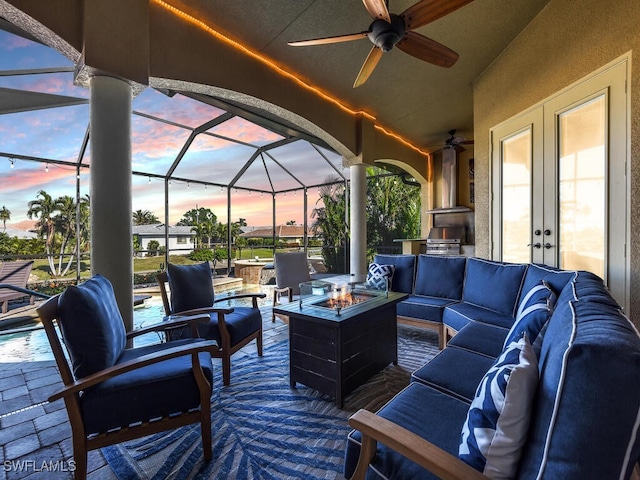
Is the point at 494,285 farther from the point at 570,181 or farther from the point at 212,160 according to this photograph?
the point at 212,160

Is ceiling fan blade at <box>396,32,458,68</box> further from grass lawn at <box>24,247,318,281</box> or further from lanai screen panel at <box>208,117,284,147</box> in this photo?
grass lawn at <box>24,247,318,281</box>

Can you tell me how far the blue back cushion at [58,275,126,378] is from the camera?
4.86 ft

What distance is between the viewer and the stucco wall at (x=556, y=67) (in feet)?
7.43

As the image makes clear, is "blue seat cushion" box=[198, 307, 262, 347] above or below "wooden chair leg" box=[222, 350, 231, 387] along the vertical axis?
above

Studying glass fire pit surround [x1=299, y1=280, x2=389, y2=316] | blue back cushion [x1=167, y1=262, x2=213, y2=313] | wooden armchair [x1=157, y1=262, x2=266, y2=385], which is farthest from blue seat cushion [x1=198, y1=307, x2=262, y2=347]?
glass fire pit surround [x1=299, y1=280, x2=389, y2=316]

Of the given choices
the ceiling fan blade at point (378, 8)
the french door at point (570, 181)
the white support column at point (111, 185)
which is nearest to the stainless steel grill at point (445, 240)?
the french door at point (570, 181)

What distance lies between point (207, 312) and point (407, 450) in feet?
6.86

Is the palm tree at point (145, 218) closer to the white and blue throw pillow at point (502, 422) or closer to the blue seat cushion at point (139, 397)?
the blue seat cushion at point (139, 397)

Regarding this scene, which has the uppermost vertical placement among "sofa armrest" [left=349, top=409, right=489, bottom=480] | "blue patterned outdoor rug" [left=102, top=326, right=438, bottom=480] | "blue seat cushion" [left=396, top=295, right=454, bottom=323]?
"sofa armrest" [left=349, top=409, right=489, bottom=480]

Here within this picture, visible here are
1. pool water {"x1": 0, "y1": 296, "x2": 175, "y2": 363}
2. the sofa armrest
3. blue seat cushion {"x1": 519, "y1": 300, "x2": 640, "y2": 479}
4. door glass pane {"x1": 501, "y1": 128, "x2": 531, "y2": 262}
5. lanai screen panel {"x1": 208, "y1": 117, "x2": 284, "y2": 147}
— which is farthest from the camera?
lanai screen panel {"x1": 208, "y1": 117, "x2": 284, "y2": 147}

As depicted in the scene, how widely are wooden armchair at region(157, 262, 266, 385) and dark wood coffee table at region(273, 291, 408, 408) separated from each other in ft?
1.60

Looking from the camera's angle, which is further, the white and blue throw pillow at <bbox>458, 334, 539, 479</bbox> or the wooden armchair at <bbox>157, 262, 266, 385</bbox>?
the wooden armchair at <bbox>157, 262, 266, 385</bbox>

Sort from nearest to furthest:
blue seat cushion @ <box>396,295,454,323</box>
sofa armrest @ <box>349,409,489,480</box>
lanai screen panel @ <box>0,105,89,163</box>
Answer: sofa armrest @ <box>349,409,489,480</box> → blue seat cushion @ <box>396,295,454,323</box> → lanai screen panel @ <box>0,105,89,163</box>

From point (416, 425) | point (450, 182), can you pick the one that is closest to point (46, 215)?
point (416, 425)
